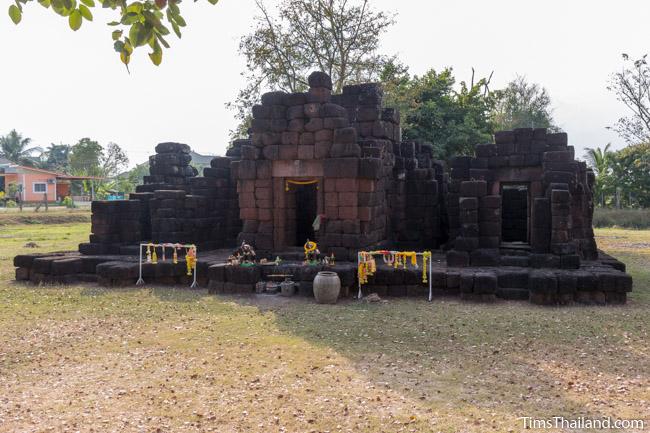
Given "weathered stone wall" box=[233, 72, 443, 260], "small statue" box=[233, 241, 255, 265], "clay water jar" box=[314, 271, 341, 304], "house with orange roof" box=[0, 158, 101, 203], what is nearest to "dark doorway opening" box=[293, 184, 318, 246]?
"weathered stone wall" box=[233, 72, 443, 260]

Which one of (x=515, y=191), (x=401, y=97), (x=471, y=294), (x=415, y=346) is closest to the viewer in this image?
(x=415, y=346)

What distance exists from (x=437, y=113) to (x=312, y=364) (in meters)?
26.1

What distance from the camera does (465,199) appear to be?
14.3 metres

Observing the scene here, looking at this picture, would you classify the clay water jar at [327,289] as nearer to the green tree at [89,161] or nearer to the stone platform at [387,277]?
the stone platform at [387,277]

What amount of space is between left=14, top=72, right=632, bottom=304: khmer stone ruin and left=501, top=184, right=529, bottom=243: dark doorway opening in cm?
268

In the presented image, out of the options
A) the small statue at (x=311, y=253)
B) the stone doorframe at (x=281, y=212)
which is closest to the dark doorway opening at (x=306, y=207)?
the stone doorframe at (x=281, y=212)

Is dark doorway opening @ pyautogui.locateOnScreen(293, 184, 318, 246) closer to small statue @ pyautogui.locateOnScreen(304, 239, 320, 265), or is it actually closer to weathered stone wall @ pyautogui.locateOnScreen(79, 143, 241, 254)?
weathered stone wall @ pyautogui.locateOnScreen(79, 143, 241, 254)

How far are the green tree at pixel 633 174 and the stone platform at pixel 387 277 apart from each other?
93.4 ft

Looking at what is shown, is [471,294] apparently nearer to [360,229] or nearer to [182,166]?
[360,229]

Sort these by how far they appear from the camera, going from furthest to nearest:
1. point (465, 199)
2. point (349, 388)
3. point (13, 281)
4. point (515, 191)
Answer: point (515, 191)
point (13, 281)
point (465, 199)
point (349, 388)

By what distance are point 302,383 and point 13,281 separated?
11725mm

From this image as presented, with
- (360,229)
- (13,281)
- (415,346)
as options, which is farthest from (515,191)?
(13,281)

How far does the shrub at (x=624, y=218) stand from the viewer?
37.3m

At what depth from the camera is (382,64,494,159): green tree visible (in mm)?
30672
